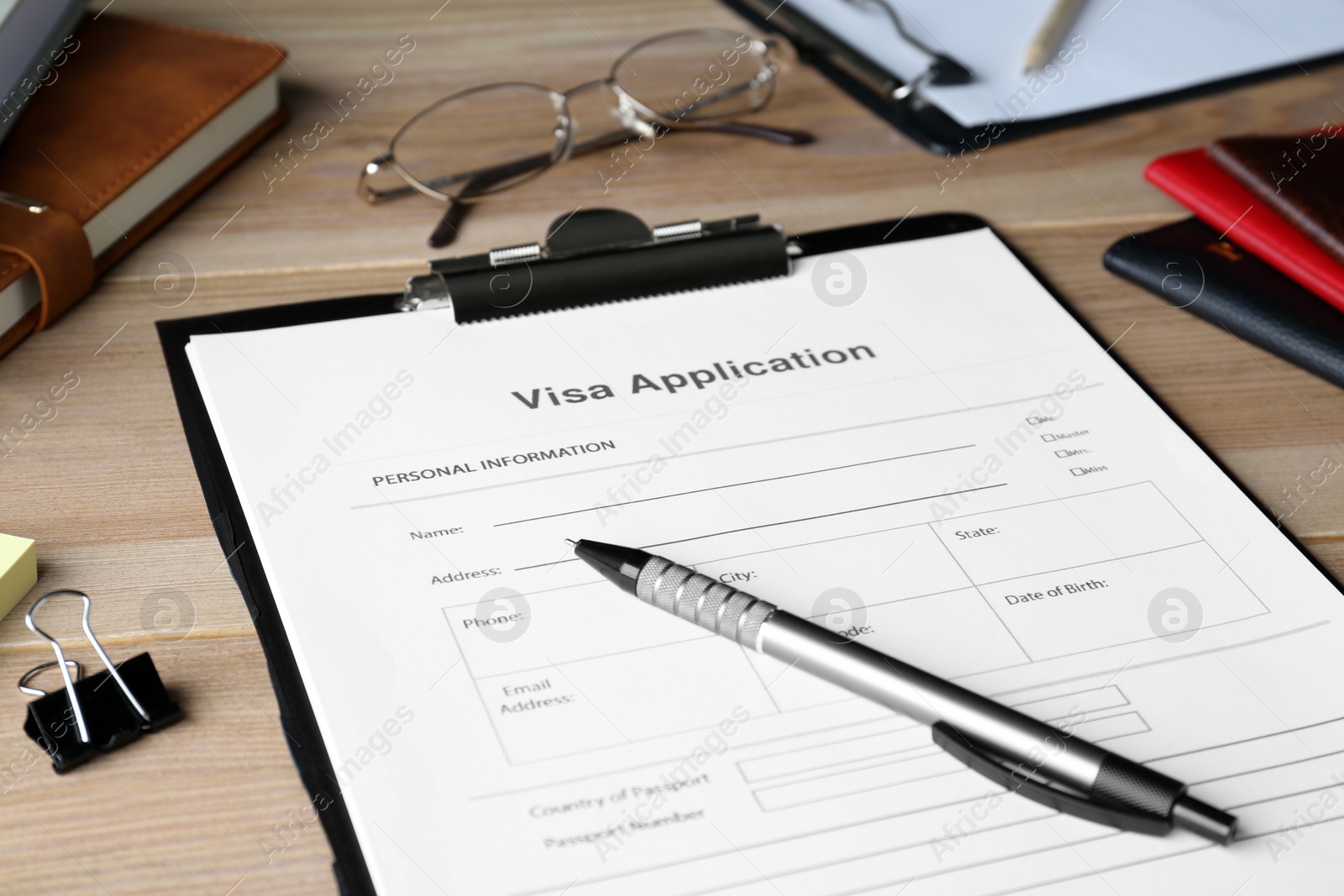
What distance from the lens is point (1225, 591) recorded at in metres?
0.58

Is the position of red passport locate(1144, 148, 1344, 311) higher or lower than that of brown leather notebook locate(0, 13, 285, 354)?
higher

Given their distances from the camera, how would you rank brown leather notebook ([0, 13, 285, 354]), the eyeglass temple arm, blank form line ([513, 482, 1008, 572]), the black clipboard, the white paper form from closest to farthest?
the white paper form
blank form line ([513, 482, 1008, 572])
brown leather notebook ([0, 13, 285, 354])
the eyeglass temple arm
the black clipboard

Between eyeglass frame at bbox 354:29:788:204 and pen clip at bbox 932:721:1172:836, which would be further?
eyeglass frame at bbox 354:29:788:204

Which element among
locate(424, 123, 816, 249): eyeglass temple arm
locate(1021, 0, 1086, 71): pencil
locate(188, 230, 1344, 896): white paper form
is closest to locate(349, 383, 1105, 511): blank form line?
locate(188, 230, 1344, 896): white paper form

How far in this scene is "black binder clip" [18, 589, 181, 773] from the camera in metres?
0.49

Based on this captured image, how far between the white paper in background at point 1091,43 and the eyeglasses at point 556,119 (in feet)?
0.40

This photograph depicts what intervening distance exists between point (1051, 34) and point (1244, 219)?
335mm

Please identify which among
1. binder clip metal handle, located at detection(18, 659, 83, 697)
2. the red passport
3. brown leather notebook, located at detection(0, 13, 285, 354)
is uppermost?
the red passport

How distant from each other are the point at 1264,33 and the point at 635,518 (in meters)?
0.96

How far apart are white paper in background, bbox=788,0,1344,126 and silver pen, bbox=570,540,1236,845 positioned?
0.61 m

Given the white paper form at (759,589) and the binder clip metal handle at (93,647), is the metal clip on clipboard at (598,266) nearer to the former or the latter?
the white paper form at (759,589)

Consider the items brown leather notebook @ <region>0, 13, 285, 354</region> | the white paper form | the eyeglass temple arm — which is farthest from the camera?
the eyeglass temple arm

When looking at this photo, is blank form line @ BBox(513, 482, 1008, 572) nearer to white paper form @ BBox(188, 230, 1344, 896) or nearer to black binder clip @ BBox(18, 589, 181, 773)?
white paper form @ BBox(188, 230, 1344, 896)

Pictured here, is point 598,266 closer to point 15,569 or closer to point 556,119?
point 556,119
